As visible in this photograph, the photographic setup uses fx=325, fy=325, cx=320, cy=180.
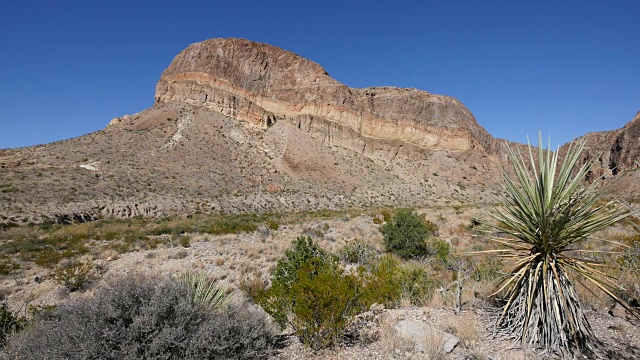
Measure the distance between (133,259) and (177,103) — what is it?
A: 5137 centimetres

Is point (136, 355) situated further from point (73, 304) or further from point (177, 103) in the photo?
point (177, 103)

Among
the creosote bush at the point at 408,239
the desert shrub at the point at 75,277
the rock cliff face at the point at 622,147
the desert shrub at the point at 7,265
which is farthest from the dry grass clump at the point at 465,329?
the rock cliff face at the point at 622,147

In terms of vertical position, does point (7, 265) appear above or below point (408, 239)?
below

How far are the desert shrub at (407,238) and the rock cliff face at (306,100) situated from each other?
48805 millimetres

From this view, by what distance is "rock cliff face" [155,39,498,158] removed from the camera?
61.8 m

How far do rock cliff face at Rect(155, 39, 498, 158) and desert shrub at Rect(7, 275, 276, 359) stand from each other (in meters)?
57.8

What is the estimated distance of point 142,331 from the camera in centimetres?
371

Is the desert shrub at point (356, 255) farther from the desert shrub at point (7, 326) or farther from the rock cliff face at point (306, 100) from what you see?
the rock cliff face at point (306, 100)

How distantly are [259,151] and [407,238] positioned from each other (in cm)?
4265

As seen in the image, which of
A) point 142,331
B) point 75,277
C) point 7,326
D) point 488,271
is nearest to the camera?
point 142,331

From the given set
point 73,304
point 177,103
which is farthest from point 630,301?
point 177,103

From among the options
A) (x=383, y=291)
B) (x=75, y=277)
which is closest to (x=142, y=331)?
(x=383, y=291)

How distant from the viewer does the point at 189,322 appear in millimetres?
4137

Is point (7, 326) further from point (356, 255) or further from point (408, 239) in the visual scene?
point (408, 239)
